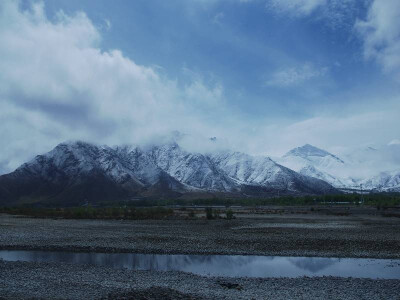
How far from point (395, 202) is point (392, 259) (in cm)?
13416

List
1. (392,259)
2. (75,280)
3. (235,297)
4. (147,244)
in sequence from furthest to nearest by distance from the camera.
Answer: (147,244) < (392,259) < (75,280) < (235,297)

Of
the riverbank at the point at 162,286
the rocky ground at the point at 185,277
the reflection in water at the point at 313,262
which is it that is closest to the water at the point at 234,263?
the reflection in water at the point at 313,262

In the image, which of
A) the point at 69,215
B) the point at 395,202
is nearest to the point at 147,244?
the point at 69,215

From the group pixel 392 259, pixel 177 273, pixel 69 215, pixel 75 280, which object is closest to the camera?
pixel 75 280

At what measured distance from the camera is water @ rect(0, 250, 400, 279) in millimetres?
29602

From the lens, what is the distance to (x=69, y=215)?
101 m

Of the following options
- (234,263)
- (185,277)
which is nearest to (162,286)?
(185,277)

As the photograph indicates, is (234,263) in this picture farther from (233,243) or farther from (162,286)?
(162,286)

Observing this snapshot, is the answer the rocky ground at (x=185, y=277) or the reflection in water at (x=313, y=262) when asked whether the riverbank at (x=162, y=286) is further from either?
the reflection in water at (x=313, y=262)

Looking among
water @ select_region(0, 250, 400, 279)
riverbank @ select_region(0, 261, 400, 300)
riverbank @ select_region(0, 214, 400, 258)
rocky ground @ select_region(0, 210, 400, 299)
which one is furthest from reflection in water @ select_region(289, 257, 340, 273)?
riverbank @ select_region(0, 261, 400, 300)

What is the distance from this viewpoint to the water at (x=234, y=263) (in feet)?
97.1

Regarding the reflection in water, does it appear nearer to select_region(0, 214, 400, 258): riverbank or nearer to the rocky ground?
select_region(0, 214, 400, 258): riverbank

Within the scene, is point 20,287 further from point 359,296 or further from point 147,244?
point 147,244

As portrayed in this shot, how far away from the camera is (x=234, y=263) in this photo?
3388 centimetres
